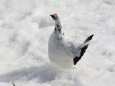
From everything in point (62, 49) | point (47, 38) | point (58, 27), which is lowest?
point (62, 49)

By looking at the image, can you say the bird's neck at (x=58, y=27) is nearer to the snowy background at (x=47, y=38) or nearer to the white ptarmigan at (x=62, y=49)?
the white ptarmigan at (x=62, y=49)

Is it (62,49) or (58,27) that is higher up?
(58,27)

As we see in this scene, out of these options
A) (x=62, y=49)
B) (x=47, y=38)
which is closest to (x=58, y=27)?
(x=62, y=49)

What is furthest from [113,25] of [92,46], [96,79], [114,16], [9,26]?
[9,26]

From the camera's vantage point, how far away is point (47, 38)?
12.2ft

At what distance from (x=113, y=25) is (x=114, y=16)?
221 millimetres

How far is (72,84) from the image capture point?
9.52 feet

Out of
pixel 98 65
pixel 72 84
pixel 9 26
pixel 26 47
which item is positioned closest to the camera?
pixel 72 84

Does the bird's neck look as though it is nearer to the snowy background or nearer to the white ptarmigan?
the white ptarmigan

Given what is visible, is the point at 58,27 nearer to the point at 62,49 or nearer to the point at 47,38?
the point at 62,49

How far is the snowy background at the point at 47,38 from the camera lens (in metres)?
3.03

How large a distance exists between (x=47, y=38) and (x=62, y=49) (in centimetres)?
84

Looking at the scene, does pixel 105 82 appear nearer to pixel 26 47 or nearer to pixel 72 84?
pixel 72 84

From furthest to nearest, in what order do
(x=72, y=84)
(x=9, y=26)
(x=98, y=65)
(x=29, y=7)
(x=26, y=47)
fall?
(x=29, y=7)
(x=9, y=26)
(x=26, y=47)
(x=98, y=65)
(x=72, y=84)
